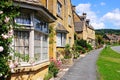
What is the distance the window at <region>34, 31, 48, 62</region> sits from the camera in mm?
13562

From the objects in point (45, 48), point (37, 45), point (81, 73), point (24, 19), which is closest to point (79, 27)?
point (81, 73)

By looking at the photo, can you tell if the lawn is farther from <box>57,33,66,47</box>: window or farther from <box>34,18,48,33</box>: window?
<box>34,18,48,33</box>: window

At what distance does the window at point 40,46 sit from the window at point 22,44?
801 millimetres

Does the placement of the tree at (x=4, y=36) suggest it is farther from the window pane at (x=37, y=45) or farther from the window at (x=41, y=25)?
the window at (x=41, y=25)

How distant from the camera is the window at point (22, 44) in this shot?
1190 centimetres

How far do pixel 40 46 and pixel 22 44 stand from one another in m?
2.36

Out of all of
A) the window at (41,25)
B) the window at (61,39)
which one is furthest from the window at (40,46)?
the window at (61,39)

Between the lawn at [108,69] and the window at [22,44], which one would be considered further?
the lawn at [108,69]

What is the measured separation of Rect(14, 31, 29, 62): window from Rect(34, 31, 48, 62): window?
0.80 m

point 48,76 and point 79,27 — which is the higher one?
point 79,27

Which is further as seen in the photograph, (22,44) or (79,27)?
(79,27)

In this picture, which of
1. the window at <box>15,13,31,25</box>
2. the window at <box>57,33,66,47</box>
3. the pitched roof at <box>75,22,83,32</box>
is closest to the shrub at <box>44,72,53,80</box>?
the window at <box>15,13,31,25</box>

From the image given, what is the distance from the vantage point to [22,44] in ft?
40.3

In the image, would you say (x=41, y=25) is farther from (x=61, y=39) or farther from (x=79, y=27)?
(x=79, y=27)
